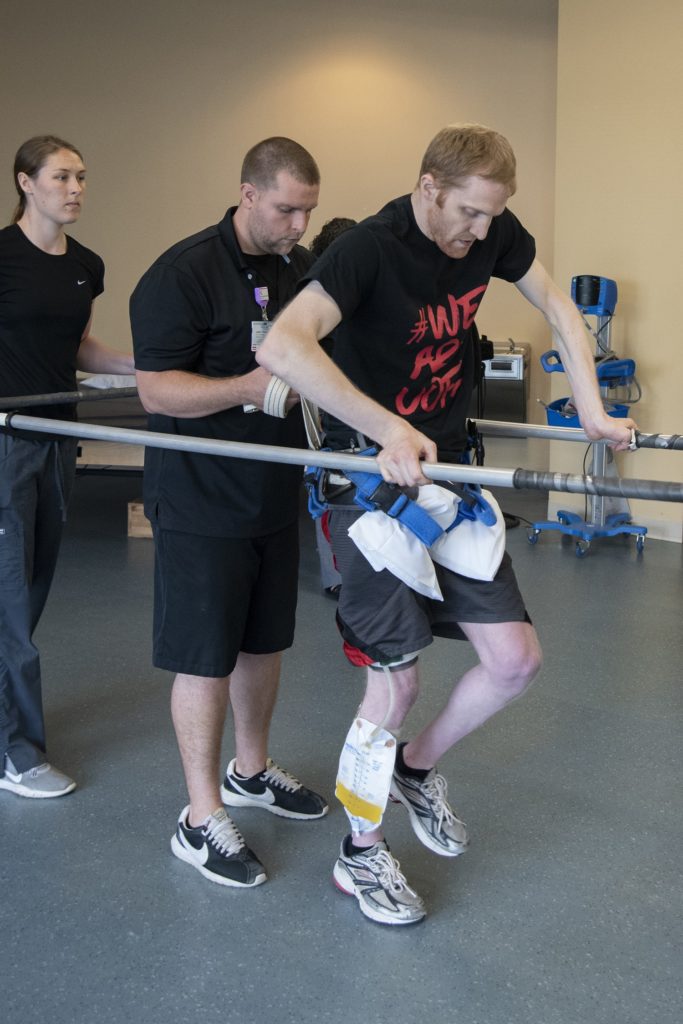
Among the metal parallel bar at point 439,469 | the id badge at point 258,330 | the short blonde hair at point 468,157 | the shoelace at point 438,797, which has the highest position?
the short blonde hair at point 468,157

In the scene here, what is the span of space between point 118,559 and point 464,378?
379 centimetres

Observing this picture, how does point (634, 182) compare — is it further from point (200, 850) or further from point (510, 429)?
point (200, 850)

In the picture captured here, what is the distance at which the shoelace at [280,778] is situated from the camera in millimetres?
2998

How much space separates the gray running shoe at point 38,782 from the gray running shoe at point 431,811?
0.99 metres

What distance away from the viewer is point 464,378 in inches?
99.5

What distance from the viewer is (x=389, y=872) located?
251cm

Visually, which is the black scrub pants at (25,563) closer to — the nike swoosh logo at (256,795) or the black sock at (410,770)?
the nike swoosh logo at (256,795)

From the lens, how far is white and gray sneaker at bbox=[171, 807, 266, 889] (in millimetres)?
2633

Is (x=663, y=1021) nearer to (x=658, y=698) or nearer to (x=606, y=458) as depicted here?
(x=658, y=698)

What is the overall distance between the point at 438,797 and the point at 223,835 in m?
0.53

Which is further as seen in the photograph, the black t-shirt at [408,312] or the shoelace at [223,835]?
the shoelace at [223,835]

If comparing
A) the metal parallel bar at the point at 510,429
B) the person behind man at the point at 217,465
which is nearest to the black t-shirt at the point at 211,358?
the person behind man at the point at 217,465

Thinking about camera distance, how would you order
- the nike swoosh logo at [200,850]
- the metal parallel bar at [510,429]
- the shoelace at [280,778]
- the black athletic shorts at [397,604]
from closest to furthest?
1. the black athletic shorts at [397,604]
2. the metal parallel bar at [510,429]
3. the nike swoosh logo at [200,850]
4. the shoelace at [280,778]

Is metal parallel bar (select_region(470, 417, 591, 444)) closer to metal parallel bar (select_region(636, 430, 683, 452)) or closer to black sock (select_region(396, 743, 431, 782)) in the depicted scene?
metal parallel bar (select_region(636, 430, 683, 452))
